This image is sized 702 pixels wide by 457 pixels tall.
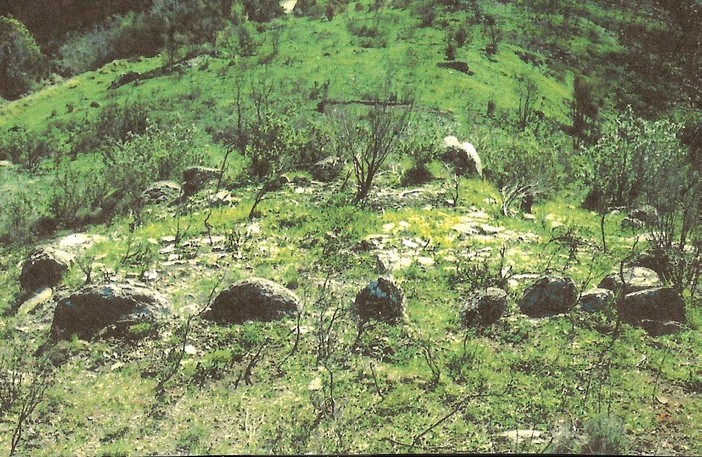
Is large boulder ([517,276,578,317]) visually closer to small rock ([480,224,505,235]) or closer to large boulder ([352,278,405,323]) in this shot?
large boulder ([352,278,405,323])

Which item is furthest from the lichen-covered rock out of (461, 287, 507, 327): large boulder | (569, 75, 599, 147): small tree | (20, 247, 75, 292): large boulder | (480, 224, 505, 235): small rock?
(569, 75, 599, 147): small tree

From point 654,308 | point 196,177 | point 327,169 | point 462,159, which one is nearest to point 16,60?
point 196,177

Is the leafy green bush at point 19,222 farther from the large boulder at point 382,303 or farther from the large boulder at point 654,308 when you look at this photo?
the large boulder at point 654,308

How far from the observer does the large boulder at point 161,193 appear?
74.7ft

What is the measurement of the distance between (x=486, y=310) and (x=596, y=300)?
2.38 metres

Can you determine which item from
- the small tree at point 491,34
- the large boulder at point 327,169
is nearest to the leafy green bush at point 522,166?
the large boulder at point 327,169

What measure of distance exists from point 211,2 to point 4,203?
50314 millimetres

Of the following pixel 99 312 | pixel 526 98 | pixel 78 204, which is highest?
pixel 99 312

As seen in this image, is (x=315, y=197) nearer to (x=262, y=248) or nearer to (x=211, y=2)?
Result: (x=262, y=248)

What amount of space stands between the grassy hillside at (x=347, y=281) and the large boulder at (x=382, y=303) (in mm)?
277

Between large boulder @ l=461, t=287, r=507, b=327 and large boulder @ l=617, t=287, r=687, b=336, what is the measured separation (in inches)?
95.1

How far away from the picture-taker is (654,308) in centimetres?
1288

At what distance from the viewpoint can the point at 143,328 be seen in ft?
40.8

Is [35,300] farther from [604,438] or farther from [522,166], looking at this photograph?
[522,166]
